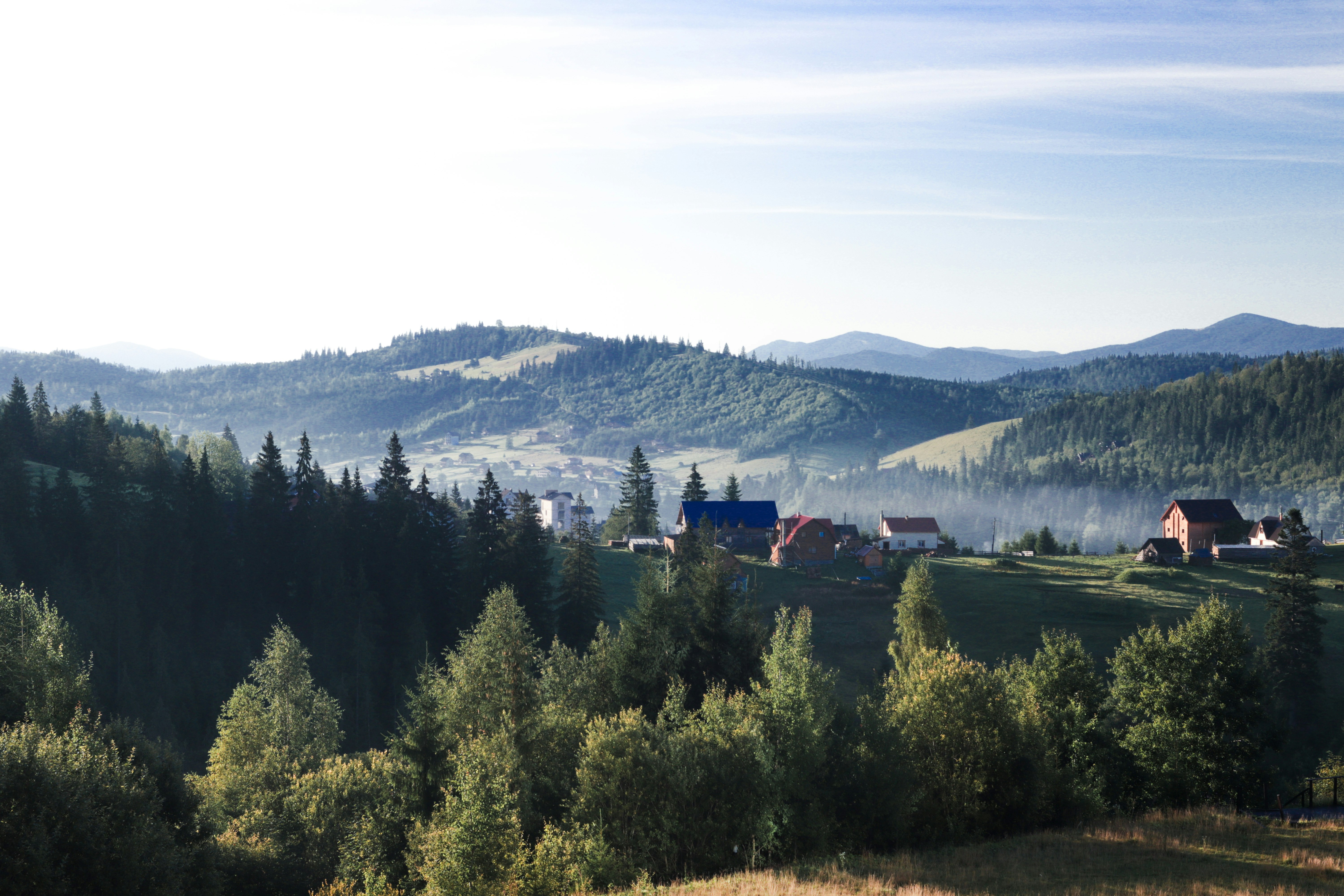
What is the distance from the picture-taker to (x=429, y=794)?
3559 centimetres

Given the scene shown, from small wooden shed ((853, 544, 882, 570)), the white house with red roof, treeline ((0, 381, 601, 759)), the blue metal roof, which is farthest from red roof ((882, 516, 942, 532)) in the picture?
treeline ((0, 381, 601, 759))

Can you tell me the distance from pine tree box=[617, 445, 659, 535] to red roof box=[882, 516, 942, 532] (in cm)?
3138

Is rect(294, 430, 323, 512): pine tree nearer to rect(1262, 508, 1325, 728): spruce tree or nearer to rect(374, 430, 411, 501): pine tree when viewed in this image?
rect(374, 430, 411, 501): pine tree

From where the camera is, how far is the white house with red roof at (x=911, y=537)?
11619cm

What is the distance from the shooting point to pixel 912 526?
117438mm

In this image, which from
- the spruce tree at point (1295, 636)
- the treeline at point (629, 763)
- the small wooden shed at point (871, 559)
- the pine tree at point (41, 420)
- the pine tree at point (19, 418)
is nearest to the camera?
the treeline at point (629, 763)

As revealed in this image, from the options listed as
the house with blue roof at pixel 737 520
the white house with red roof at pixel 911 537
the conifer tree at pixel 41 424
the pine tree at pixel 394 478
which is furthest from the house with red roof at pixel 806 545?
the conifer tree at pixel 41 424

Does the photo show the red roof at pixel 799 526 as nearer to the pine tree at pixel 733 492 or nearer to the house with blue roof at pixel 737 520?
the house with blue roof at pixel 737 520

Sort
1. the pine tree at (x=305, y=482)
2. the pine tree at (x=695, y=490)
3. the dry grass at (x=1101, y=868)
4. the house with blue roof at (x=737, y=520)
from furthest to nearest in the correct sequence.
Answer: the pine tree at (x=695, y=490)
the house with blue roof at (x=737, y=520)
the pine tree at (x=305, y=482)
the dry grass at (x=1101, y=868)

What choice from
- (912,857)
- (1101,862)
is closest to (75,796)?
(912,857)

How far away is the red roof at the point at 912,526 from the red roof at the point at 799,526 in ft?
37.1

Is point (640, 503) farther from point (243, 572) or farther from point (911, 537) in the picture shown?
point (243, 572)

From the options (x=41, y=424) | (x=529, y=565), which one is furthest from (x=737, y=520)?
(x=41, y=424)

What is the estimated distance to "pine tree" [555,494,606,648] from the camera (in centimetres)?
6819
